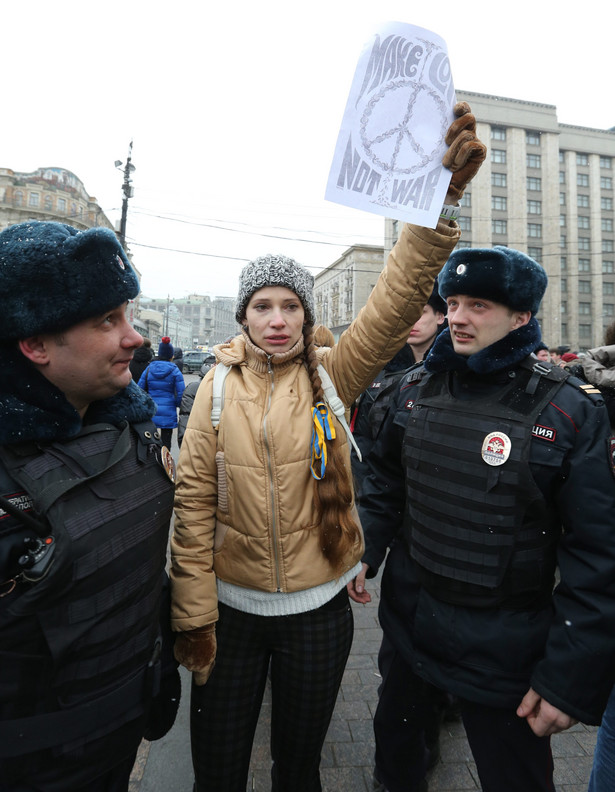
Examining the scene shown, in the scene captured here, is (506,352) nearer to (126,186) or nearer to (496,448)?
(496,448)

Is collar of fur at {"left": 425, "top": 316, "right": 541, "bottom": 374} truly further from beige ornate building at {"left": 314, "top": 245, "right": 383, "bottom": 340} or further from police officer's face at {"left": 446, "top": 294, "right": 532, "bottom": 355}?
beige ornate building at {"left": 314, "top": 245, "right": 383, "bottom": 340}

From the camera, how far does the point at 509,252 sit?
5.56 feet

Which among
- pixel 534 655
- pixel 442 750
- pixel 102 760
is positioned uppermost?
pixel 534 655

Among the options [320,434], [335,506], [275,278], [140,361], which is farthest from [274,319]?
[140,361]

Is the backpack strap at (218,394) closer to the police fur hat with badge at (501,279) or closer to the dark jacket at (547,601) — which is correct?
the dark jacket at (547,601)

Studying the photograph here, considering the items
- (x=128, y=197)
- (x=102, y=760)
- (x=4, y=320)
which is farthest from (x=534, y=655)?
(x=128, y=197)

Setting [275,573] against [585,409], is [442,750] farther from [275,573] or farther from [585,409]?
[585,409]

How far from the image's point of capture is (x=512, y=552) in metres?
1.55

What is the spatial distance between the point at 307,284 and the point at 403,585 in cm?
128

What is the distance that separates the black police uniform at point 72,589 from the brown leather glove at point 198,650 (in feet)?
0.80

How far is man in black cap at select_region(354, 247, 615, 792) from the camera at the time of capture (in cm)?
142

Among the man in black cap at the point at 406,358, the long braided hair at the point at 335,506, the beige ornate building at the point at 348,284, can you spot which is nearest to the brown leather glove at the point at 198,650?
the long braided hair at the point at 335,506

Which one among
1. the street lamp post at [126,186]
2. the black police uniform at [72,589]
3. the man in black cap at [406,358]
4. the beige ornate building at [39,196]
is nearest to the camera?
the black police uniform at [72,589]

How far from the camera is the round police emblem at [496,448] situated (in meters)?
1.55
